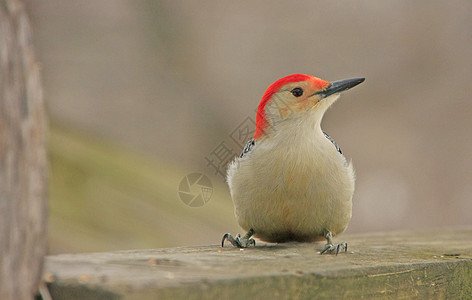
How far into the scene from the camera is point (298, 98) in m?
3.46

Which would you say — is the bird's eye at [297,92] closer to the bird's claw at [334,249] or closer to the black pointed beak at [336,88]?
the black pointed beak at [336,88]

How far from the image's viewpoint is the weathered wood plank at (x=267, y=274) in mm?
1790

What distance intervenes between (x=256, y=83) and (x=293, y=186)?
4250mm

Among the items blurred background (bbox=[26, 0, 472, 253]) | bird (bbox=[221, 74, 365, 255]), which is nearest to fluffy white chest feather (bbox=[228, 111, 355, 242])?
bird (bbox=[221, 74, 365, 255])

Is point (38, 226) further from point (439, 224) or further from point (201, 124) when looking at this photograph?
point (439, 224)

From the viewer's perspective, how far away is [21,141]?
1727 mm

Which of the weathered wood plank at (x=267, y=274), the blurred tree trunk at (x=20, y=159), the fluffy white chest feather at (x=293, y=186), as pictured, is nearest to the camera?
the blurred tree trunk at (x=20, y=159)

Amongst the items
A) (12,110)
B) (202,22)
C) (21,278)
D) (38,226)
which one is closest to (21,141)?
(12,110)

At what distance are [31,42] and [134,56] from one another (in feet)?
16.2

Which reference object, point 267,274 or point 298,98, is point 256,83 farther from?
point 267,274

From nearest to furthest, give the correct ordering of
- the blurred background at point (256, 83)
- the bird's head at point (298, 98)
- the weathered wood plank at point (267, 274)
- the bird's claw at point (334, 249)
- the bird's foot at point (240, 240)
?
the weathered wood plank at point (267, 274) → the bird's claw at point (334, 249) → the bird's foot at point (240, 240) → the bird's head at point (298, 98) → the blurred background at point (256, 83)

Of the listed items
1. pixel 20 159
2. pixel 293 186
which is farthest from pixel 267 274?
pixel 293 186

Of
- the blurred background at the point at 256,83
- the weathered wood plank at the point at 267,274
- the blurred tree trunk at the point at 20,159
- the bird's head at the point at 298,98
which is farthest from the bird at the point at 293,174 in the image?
the blurred background at the point at 256,83

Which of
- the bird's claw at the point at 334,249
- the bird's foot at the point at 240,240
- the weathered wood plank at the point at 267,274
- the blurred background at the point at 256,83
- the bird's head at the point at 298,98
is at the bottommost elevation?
the weathered wood plank at the point at 267,274
